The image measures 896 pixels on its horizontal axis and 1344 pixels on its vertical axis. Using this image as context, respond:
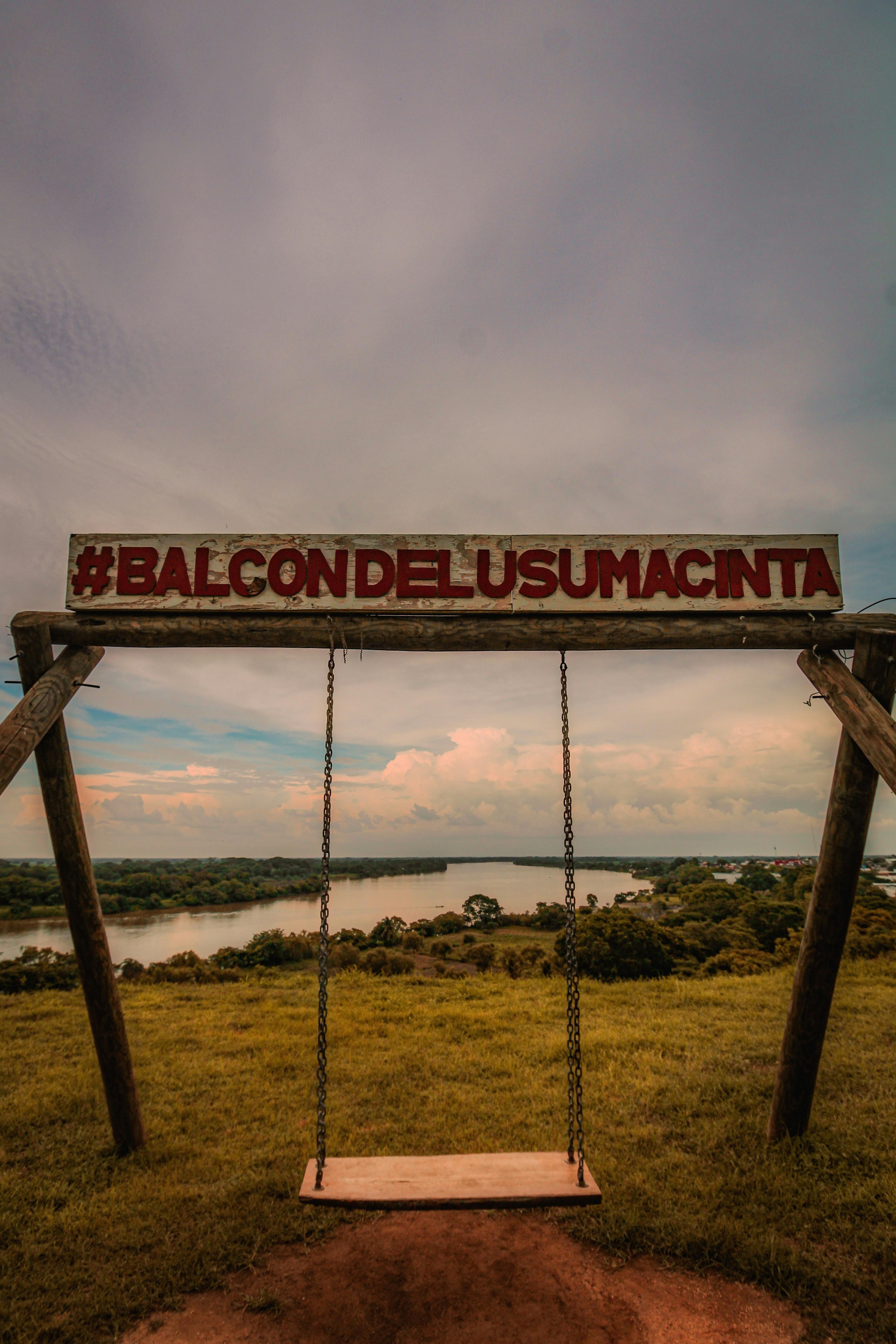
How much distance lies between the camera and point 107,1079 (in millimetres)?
5023

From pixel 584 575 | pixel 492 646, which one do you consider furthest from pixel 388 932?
pixel 584 575

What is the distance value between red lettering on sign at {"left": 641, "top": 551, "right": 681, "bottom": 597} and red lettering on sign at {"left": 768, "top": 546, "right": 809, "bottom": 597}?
0.73 m

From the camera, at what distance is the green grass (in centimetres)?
394

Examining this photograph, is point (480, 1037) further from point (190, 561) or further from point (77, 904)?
point (190, 561)

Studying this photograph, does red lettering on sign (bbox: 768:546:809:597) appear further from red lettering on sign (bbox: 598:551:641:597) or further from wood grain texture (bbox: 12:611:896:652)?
red lettering on sign (bbox: 598:551:641:597)

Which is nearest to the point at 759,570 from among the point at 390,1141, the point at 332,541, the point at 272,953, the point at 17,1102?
the point at 332,541

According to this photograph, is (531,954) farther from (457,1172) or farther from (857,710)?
(857,710)

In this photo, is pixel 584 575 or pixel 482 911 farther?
pixel 482 911

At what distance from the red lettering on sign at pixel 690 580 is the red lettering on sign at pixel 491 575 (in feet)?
3.91

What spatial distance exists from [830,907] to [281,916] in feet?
59.0

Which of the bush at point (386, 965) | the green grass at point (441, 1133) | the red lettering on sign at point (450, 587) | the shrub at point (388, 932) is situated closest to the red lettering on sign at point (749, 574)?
the red lettering on sign at point (450, 587)

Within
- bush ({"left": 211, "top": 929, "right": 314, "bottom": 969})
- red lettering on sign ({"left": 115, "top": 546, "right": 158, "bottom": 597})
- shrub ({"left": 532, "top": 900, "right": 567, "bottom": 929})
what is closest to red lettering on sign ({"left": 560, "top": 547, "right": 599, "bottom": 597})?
red lettering on sign ({"left": 115, "top": 546, "right": 158, "bottom": 597})

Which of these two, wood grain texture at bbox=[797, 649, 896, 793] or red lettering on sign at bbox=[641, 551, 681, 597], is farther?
red lettering on sign at bbox=[641, 551, 681, 597]

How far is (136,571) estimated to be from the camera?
4.58 meters
